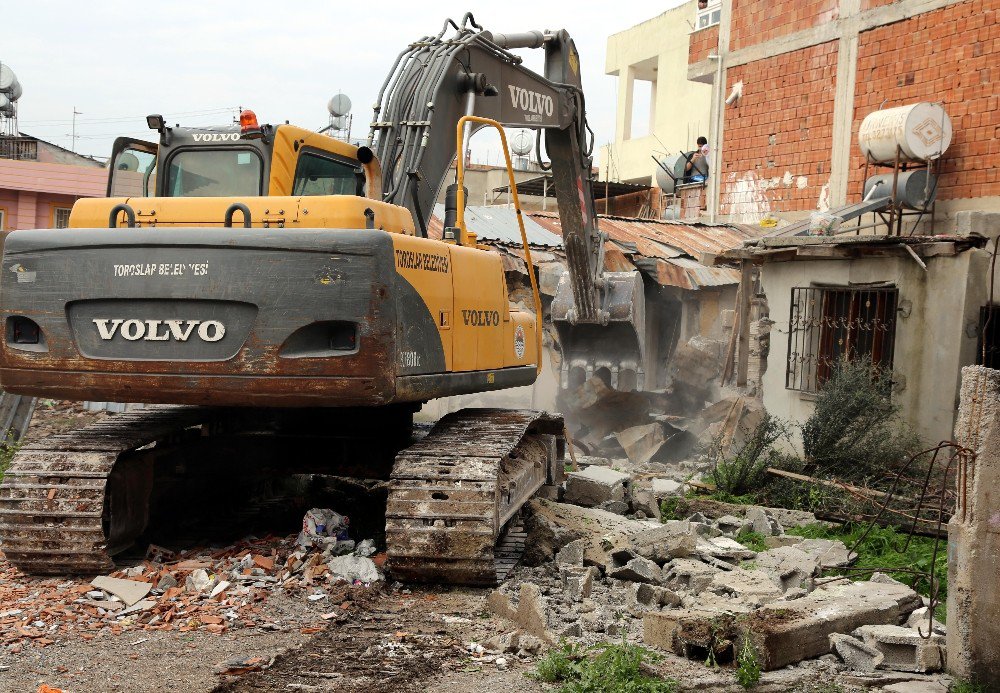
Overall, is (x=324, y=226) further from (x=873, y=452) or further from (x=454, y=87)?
(x=873, y=452)

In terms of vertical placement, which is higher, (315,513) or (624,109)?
(624,109)

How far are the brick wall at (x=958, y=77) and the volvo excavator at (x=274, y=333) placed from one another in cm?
927

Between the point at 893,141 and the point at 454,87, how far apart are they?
27.1 feet

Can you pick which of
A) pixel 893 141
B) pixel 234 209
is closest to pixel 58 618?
pixel 234 209

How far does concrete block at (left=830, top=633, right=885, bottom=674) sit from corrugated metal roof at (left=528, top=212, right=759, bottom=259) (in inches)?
468

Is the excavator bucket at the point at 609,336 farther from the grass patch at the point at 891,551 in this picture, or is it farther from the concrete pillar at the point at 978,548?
the concrete pillar at the point at 978,548

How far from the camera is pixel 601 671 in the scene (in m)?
4.49

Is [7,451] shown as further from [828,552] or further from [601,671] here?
[601,671]

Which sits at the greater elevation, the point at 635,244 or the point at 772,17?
the point at 772,17

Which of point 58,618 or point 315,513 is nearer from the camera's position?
point 58,618

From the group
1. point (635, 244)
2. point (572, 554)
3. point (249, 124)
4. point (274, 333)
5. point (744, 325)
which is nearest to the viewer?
point (274, 333)

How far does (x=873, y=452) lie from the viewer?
972 cm

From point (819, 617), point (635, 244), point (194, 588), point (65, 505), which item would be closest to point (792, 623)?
point (819, 617)

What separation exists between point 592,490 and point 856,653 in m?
4.15
